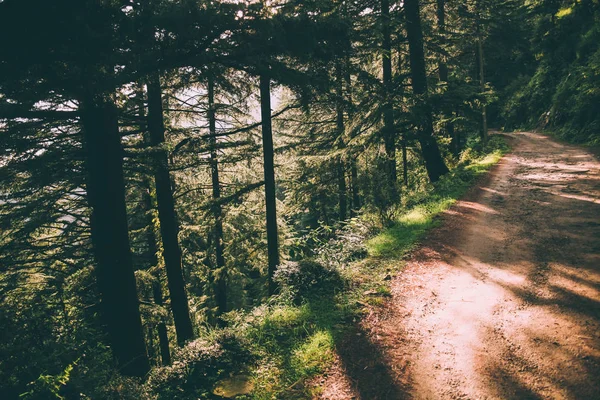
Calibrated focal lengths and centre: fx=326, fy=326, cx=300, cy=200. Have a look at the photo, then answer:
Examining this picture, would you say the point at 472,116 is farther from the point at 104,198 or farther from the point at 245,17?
the point at 104,198

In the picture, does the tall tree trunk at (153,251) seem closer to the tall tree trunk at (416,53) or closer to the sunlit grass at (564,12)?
the tall tree trunk at (416,53)

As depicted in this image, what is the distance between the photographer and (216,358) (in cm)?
495

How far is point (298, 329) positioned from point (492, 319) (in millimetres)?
3050

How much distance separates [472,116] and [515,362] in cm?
913

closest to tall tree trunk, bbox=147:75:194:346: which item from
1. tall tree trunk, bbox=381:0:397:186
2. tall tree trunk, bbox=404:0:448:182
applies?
tall tree trunk, bbox=381:0:397:186

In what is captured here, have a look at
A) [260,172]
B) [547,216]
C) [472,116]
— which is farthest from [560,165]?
[260,172]

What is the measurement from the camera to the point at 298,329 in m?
5.68

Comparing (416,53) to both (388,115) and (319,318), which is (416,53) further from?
(319,318)

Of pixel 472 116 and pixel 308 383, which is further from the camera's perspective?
pixel 472 116

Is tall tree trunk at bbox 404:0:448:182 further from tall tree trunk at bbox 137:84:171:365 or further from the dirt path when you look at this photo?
tall tree trunk at bbox 137:84:171:365

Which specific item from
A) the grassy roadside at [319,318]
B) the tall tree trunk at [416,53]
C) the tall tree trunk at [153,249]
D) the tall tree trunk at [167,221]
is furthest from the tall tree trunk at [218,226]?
the tall tree trunk at [416,53]

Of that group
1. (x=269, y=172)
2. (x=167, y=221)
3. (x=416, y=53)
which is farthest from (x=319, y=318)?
(x=416, y=53)

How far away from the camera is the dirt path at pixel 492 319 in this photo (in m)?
3.86

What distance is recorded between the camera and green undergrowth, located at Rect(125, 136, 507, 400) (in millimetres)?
4531
